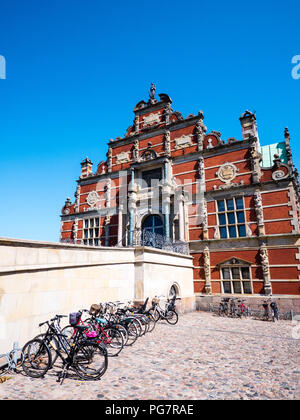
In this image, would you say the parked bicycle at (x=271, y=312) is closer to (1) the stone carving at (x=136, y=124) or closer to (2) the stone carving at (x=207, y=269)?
(2) the stone carving at (x=207, y=269)

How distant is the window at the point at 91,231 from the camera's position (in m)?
21.0

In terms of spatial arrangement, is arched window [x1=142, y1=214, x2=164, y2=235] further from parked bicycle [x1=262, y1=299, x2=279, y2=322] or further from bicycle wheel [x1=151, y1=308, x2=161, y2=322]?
parked bicycle [x1=262, y1=299, x2=279, y2=322]

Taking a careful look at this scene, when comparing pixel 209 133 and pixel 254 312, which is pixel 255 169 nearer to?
pixel 209 133

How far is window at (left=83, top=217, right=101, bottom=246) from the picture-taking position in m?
21.0

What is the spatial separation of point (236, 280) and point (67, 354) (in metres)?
12.2

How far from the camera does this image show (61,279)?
288 inches

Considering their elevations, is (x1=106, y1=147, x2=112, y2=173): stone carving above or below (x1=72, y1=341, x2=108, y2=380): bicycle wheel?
above

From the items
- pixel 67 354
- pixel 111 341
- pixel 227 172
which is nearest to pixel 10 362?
pixel 67 354

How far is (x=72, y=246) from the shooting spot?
778cm

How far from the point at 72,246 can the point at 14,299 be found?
2266 millimetres

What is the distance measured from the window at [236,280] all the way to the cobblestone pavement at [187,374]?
21.9 feet

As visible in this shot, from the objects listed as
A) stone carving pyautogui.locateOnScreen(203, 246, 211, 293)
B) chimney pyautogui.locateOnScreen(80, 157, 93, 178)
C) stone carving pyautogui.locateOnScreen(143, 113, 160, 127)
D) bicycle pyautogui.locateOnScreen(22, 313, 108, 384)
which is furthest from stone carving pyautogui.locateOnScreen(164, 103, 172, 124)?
bicycle pyautogui.locateOnScreen(22, 313, 108, 384)

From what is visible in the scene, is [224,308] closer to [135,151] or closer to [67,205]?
[135,151]

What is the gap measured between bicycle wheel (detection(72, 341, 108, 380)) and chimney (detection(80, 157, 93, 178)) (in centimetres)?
1996
